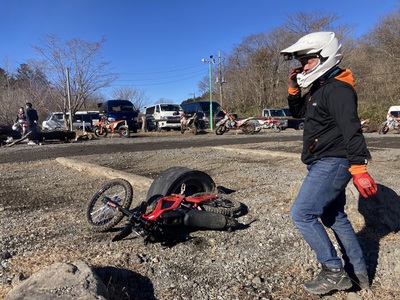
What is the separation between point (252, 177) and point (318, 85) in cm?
414

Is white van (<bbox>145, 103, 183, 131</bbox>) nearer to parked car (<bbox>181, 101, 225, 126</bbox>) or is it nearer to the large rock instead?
parked car (<bbox>181, 101, 225, 126</bbox>)

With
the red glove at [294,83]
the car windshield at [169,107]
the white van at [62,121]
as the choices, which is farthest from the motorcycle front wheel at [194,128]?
the red glove at [294,83]

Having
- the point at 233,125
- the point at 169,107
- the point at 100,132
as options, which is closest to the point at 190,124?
the point at 233,125

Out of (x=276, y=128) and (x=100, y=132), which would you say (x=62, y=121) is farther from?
(x=276, y=128)

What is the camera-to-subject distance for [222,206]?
4.31 meters

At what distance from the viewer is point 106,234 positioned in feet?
12.8

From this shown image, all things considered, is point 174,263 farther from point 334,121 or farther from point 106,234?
point 334,121

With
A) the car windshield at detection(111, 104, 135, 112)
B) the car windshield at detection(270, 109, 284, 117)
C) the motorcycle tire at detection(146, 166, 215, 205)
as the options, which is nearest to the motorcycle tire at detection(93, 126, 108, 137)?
the car windshield at detection(111, 104, 135, 112)

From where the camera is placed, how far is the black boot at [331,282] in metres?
2.65

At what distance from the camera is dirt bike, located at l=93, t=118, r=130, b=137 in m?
20.2

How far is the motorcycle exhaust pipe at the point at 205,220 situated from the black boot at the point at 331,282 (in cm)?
126

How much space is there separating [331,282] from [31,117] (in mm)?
16430

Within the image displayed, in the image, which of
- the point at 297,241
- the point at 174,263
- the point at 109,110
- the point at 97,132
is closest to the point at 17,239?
the point at 174,263

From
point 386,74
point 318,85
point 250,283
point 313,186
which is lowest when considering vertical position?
point 250,283
